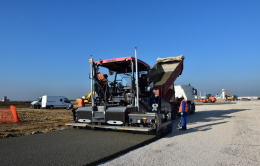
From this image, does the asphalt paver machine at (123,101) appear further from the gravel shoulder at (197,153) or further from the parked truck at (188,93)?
the parked truck at (188,93)

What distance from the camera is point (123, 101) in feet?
23.2

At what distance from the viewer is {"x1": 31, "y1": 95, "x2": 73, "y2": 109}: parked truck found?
24625 mm

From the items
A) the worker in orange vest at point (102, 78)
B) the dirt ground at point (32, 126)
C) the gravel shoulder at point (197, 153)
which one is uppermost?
the worker in orange vest at point (102, 78)

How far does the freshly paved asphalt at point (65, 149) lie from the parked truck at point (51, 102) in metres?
20.2

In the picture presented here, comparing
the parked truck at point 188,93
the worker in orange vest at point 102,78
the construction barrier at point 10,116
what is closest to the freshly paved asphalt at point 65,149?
the worker in orange vest at point 102,78

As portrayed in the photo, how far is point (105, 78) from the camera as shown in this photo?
727cm

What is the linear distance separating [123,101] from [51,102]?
2020 centimetres

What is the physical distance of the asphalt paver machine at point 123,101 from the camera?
20.4ft

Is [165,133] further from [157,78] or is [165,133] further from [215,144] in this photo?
[157,78]

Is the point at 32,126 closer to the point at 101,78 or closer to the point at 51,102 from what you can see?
the point at 101,78

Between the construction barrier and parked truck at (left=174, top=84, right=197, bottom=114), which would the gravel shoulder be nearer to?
the construction barrier

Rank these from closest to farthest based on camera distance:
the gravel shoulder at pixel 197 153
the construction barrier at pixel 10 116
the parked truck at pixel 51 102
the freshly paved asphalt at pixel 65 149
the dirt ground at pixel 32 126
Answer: the freshly paved asphalt at pixel 65 149, the gravel shoulder at pixel 197 153, the dirt ground at pixel 32 126, the construction barrier at pixel 10 116, the parked truck at pixel 51 102

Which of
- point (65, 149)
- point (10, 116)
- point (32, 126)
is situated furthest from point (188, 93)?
point (65, 149)

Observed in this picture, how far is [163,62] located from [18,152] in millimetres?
8866
